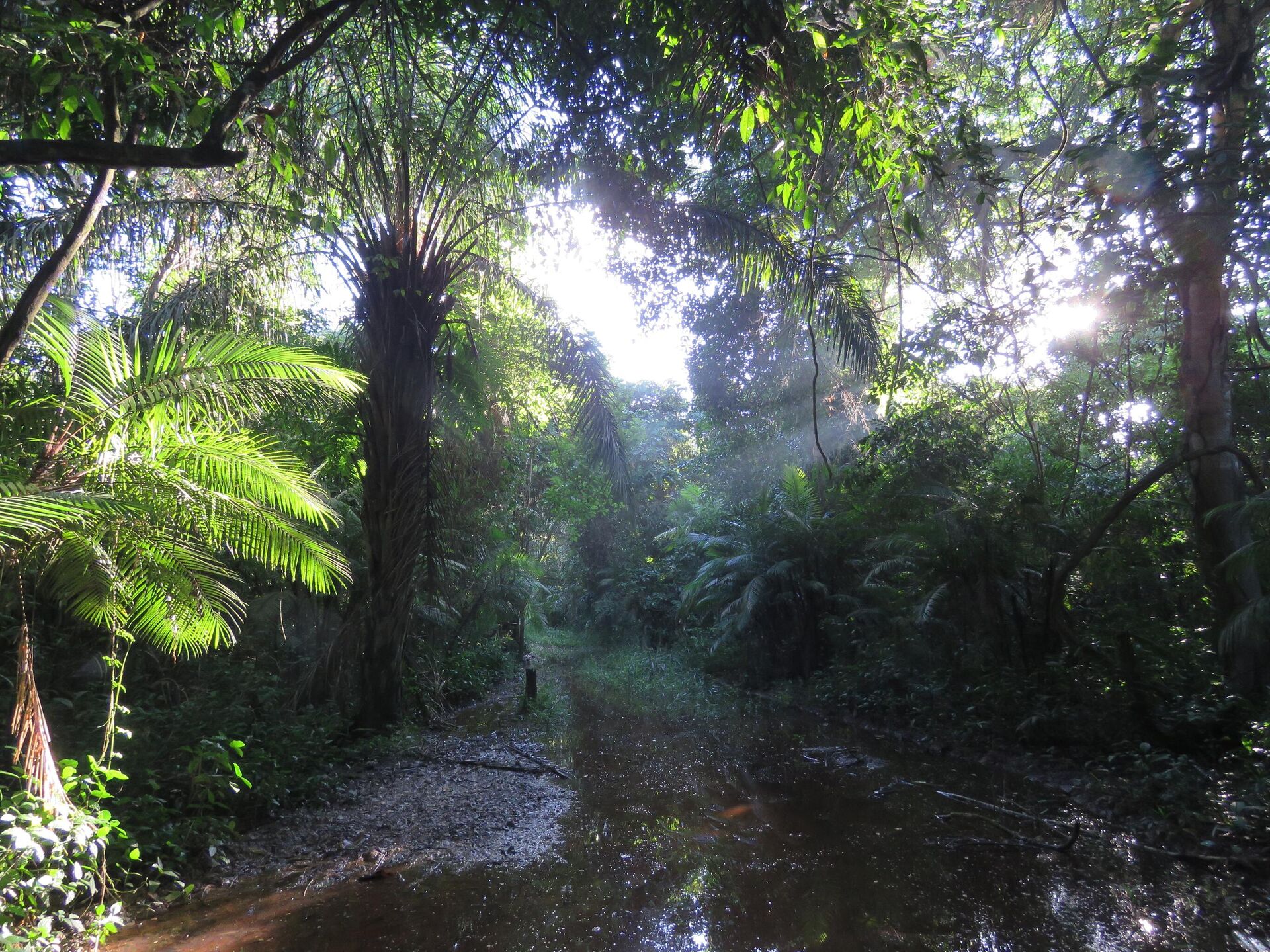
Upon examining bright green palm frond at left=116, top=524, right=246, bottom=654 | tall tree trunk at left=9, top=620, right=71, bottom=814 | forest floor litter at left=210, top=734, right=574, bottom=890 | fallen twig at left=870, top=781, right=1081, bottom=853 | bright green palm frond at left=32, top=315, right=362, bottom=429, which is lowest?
forest floor litter at left=210, top=734, right=574, bottom=890

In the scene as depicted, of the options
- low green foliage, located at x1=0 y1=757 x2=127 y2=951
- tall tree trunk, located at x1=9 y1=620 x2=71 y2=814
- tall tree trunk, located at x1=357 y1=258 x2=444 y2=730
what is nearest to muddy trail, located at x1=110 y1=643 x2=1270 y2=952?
low green foliage, located at x1=0 y1=757 x2=127 y2=951

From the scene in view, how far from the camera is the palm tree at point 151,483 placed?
364cm

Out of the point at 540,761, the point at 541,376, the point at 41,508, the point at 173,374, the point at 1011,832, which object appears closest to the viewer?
the point at 41,508

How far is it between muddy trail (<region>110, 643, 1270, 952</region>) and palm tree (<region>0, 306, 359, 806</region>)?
1620 mm

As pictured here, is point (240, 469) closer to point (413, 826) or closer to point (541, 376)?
point (413, 826)

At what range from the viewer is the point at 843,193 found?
8688mm

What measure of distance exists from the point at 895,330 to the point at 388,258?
6261 mm

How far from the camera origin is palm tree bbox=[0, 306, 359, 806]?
143 inches

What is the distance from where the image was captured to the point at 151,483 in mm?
3820

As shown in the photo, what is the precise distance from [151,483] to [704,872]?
3.96 metres

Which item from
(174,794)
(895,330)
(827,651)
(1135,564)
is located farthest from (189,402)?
(827,651)

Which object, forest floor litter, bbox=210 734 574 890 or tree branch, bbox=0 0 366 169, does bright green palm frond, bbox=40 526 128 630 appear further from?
forest floor litter, bbox=210 734 574 890

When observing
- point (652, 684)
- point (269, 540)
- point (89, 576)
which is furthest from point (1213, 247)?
point (652, 684)

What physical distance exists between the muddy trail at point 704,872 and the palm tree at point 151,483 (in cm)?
162
